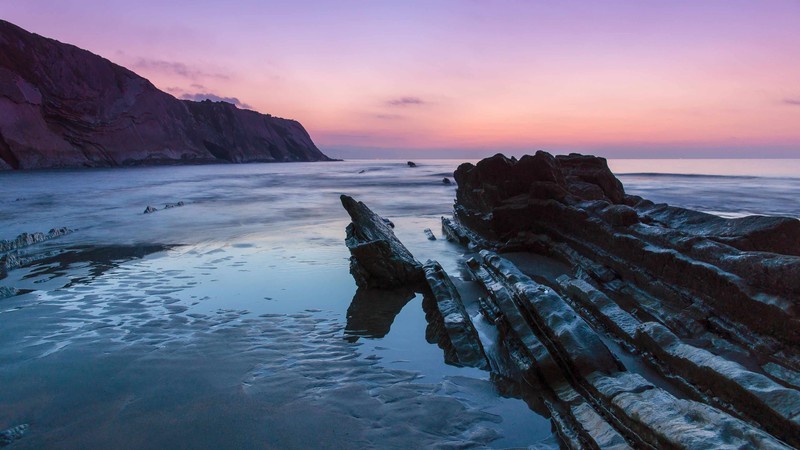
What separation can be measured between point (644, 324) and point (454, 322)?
1.72m

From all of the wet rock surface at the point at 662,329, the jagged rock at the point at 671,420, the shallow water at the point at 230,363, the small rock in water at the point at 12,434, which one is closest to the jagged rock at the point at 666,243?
the wet rock surface at the point at 662,329

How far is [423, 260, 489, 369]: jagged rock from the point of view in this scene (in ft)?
13.2

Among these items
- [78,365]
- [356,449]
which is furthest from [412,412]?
[78,365]

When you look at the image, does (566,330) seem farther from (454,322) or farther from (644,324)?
(454,322)

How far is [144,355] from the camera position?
4.11 meters

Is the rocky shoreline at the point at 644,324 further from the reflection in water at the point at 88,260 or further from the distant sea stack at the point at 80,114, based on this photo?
the distant sea stack at the point at 80,114

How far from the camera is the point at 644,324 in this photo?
3838 mm

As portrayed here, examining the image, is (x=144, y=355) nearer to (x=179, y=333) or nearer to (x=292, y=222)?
(x=179, y=333)

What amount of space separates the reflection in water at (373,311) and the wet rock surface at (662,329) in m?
1.11

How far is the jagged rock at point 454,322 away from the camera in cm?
403

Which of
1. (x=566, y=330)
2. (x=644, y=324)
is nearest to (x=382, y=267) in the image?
(x=566, y=330)

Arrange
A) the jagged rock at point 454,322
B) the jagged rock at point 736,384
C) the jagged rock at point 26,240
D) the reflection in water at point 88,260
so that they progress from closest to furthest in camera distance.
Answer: the jagged rock at point 736,384, the jagged rock at point 454,322, the reflection in water at point 88,260, the jagged rock at point 26,240

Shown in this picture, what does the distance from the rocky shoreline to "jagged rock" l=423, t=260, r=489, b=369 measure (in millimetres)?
21

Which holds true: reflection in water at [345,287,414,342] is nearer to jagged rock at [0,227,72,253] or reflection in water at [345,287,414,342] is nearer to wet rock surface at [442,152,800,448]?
wet rock surface at [442,152,800,448]
